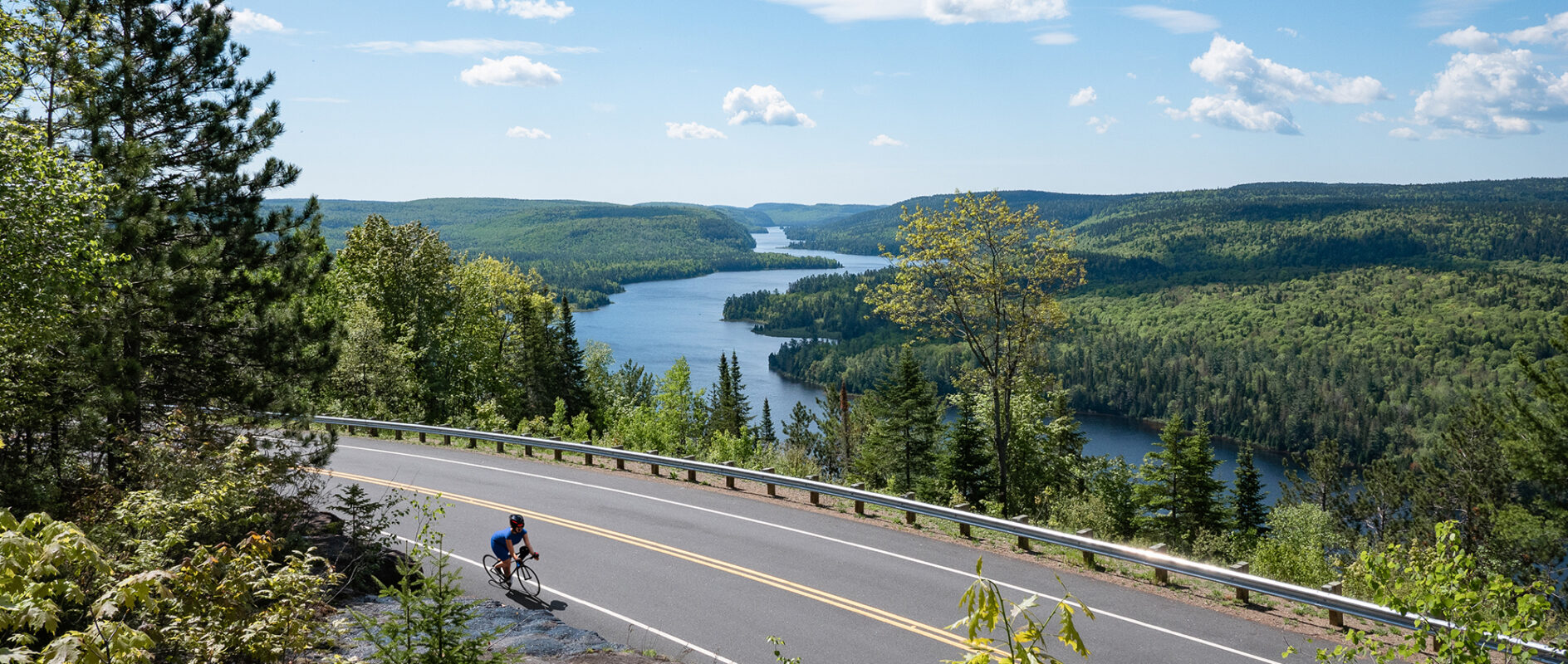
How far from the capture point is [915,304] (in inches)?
1086

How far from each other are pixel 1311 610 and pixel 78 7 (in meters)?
20.0

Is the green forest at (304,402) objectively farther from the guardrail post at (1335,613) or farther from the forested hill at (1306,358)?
the forested hill at (1306,358)

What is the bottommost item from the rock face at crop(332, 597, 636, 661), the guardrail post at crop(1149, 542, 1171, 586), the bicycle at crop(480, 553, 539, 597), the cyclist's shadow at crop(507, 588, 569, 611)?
the guardrail post at crop(1149, 542, 1171, 586)

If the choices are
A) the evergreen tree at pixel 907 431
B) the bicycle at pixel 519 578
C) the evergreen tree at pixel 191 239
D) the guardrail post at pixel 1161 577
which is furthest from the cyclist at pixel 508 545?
the evergreen tree at pixel 907 431

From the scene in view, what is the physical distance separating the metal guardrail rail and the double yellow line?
366 cm

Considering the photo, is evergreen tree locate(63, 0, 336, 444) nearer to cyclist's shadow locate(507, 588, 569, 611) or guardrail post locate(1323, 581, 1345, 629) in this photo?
cyclist's shadow locate(507, 588, 569, 611)

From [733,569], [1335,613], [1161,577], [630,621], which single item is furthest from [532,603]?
[1335,613]

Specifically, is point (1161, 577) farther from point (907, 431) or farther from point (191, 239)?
point (907, 431)

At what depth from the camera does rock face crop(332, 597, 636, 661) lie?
10.4 m

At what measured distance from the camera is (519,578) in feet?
44.5

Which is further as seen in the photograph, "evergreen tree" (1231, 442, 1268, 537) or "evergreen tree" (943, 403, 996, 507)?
"evergreen tree" (1231, 442, 1268, 537)

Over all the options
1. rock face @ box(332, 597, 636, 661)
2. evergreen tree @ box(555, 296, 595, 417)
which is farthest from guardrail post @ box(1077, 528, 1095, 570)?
evergreen tree @ box(555, 296, 595, 417)

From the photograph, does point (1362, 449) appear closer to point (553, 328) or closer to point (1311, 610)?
point (553, 328)

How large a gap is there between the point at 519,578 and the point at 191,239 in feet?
25.9
